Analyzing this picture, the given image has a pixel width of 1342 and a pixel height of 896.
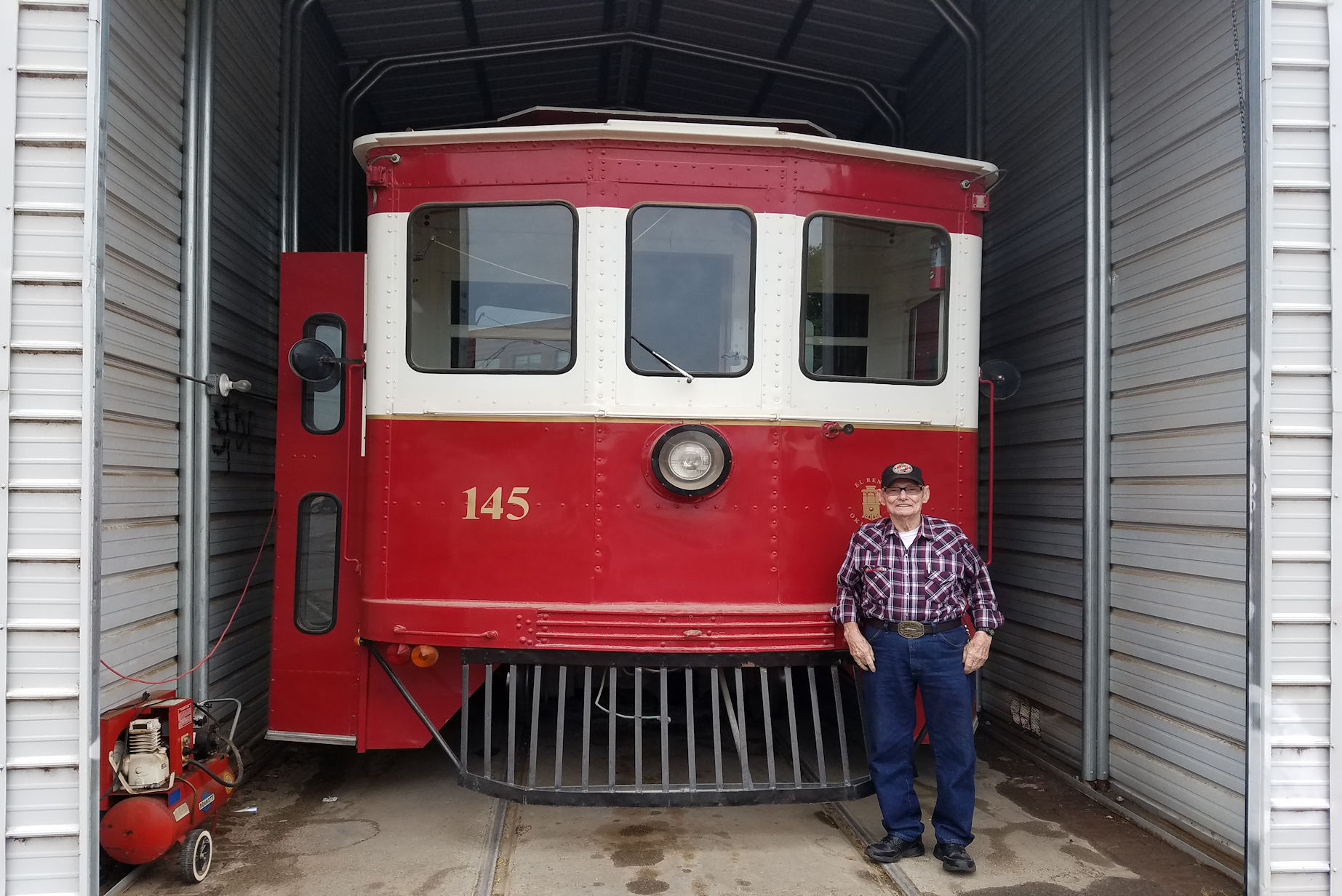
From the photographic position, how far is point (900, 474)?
3570 mm

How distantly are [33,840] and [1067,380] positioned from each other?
498cm

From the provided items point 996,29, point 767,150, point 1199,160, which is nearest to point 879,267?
point 767,150

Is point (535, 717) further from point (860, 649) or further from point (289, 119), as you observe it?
point (289, 119)

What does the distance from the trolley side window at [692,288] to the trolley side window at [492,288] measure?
0.95 feet

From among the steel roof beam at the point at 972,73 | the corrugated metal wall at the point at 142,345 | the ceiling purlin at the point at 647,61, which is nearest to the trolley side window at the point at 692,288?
the corrugated metal wall at the point at 142,345

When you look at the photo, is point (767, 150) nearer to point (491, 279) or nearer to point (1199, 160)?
point (491, 279)

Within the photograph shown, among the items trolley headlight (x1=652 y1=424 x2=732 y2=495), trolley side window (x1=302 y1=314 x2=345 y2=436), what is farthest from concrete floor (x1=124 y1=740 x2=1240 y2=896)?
trolley side window (x1=302 y1=314 x2=345 y2=436)

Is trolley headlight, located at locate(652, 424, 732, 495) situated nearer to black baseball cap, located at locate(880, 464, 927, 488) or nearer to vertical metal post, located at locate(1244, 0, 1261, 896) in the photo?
black baseball cap, located at locate(880, 464, 927, 488)

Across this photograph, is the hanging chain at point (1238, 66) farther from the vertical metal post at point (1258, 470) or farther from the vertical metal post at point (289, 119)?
the vertical metal post at point (289, 119)

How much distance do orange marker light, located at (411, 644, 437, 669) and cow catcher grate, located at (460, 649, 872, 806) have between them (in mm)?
138

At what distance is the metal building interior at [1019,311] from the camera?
3.78 meters

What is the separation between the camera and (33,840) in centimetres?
302

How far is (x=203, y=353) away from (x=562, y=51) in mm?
4078

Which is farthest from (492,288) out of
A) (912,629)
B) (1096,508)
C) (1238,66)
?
(1238,66)
